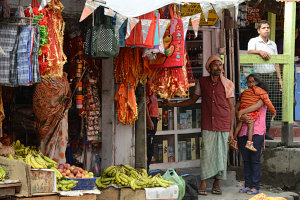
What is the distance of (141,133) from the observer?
827 cm

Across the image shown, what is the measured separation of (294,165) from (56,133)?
13.9 feet

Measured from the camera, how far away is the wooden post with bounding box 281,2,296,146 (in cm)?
995

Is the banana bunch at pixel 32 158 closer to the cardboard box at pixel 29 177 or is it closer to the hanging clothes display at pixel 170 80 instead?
the cardboard box at pixel 29 177

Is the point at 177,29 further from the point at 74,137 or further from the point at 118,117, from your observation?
the point at 74,137

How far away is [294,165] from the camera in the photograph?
32.0 feet

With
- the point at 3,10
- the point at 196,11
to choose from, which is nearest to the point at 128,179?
the point at 3,10

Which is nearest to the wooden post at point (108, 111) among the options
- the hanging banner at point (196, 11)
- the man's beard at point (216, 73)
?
the man's beard at point (216, 73)

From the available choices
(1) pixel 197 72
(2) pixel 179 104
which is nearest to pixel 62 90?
(2) pixel 179 104

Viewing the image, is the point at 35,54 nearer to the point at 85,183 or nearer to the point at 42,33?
the point at 42,33

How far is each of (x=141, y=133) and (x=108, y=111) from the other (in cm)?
61

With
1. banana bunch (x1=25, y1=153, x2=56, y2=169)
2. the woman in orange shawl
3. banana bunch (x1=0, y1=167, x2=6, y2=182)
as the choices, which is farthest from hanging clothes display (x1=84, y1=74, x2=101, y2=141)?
banana bunch (x1=0, y1=167, x2=6, y2=182)

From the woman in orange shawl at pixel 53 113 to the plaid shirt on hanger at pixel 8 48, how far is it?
137 centimetres

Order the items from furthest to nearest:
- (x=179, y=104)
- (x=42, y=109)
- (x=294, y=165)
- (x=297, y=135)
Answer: (x=297, y=135)
(x=294, y=165)
(x=179, y=104)
(x=42, y=109)

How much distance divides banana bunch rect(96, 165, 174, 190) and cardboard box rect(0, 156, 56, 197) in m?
0.99
